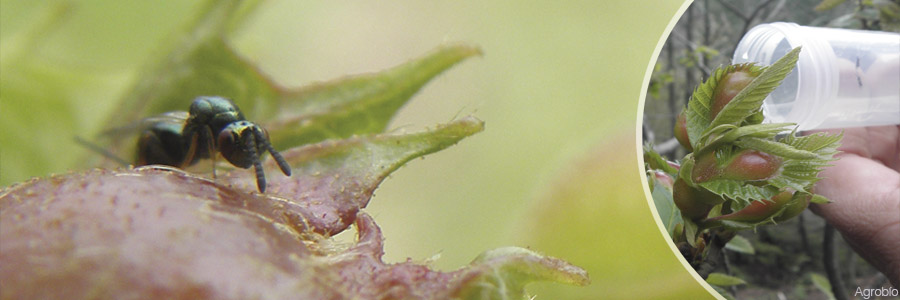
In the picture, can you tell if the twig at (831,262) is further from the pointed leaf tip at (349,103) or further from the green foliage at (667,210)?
the pointed leaf tip at (349,103)

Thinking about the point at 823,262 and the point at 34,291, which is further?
the point at 823,262

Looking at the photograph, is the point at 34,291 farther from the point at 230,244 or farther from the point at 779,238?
the point at 779,238

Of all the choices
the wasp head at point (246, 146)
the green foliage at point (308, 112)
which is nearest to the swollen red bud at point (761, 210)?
the green foliage at point (308, 112)

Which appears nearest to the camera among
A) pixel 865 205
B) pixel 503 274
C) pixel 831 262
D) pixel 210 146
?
pixel 503 274

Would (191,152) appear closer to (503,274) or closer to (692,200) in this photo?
(503,274)

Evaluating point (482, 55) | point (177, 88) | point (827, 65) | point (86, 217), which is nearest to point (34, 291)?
point (86, 217)

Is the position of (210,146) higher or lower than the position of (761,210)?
higher

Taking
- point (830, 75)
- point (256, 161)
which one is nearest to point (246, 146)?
point (256, 161)
